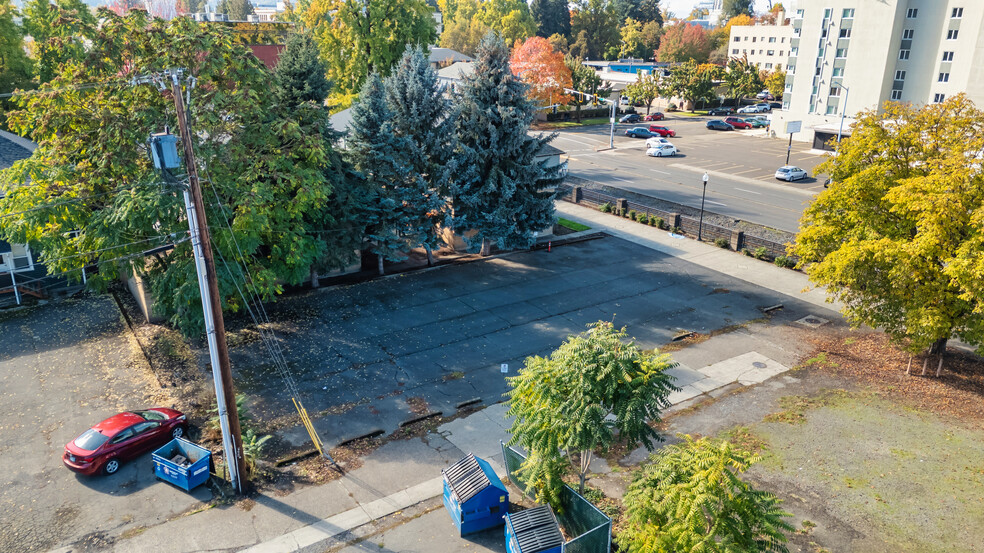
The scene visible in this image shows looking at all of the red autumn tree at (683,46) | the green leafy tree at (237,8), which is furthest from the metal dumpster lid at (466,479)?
the green leafy tree at (237,8)

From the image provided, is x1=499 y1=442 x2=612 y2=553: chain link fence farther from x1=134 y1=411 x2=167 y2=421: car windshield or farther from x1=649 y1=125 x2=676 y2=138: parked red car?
x1=649 y1=125 x2=676 y2=138: parked red car

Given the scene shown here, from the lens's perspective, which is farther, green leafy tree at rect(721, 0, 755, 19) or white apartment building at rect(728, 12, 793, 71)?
green leafy tree at rect(721, 0, 755, 19)

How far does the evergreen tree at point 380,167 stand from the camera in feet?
87.1

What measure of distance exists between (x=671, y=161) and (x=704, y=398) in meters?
37.7

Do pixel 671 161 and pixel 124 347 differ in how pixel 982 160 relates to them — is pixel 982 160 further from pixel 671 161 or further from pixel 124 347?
pixel 671 161

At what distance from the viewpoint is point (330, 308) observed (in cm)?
2508

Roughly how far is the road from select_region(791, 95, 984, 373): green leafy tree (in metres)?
15.0

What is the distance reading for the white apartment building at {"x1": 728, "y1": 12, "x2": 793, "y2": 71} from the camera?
93.8 m

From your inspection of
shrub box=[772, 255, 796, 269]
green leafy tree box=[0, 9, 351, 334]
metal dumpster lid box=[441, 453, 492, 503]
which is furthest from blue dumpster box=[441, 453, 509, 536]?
shrub box=[772, 255, 796, 269]

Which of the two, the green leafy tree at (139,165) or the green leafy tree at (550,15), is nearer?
A: the green leafy tree at (139,165)

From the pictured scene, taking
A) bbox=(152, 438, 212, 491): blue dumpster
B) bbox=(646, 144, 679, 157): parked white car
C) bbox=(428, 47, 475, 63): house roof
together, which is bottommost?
bbox=(152, 438, 212, 491): blue dumpster

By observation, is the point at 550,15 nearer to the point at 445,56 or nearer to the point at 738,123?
the point at 445,56

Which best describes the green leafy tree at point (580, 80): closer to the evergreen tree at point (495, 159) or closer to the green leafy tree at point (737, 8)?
the evergreen tree at point (495, 159)

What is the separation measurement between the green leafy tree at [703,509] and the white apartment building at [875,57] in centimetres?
5022
